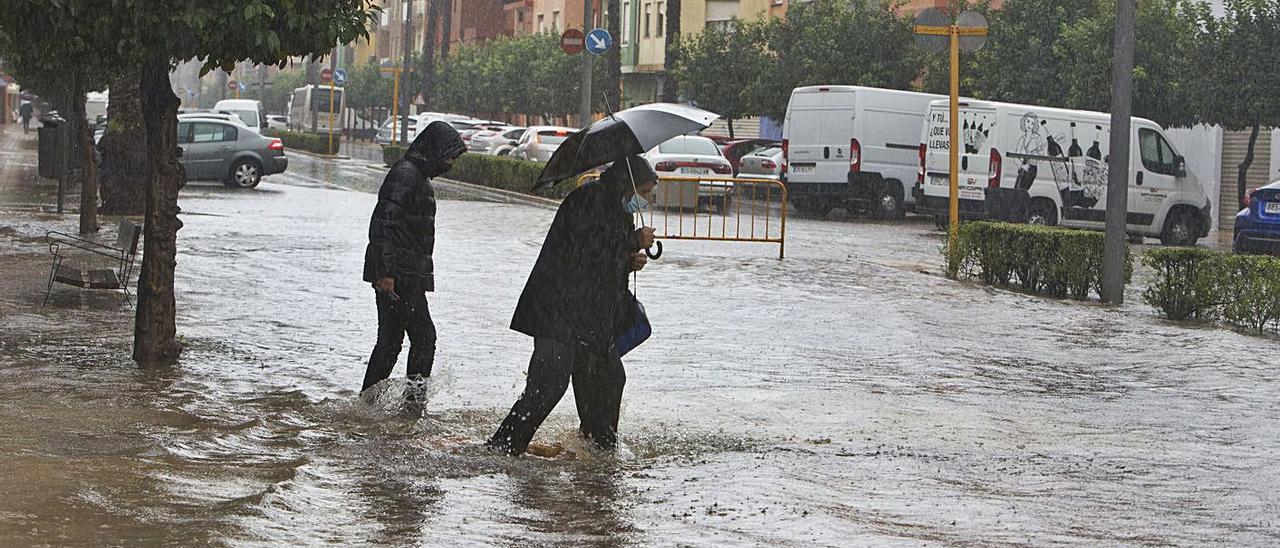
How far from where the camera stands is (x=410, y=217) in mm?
8992

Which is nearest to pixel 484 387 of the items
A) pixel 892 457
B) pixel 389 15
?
pixel 892 457

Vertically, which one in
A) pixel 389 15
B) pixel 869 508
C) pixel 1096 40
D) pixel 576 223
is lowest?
pixel 869 508

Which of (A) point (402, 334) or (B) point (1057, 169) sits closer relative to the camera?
(A) point (402, 334)

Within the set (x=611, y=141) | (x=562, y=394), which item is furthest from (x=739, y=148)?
(x=562, y=394)

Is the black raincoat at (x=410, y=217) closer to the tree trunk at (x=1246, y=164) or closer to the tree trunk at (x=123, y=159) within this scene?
the tree trunk at (x=123, y=159)

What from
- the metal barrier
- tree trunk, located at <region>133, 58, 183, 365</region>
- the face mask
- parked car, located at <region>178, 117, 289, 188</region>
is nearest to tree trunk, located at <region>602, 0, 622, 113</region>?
parked car, located at <region>178, 117, 289, 188</region>

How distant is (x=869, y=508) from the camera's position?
7.43 m

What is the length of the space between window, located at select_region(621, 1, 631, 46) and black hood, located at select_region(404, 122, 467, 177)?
183ft

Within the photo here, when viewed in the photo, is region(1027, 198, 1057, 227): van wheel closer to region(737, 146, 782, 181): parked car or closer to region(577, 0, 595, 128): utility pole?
region(737, 146, 782, 181): parked car

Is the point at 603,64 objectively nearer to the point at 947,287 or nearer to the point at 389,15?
the point at 947,287

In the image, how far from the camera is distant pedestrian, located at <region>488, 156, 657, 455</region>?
312 inches

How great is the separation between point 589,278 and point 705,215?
757 inches

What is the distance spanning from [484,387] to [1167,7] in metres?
25.7

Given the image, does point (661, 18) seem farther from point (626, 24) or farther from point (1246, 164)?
point (1246, 164)
